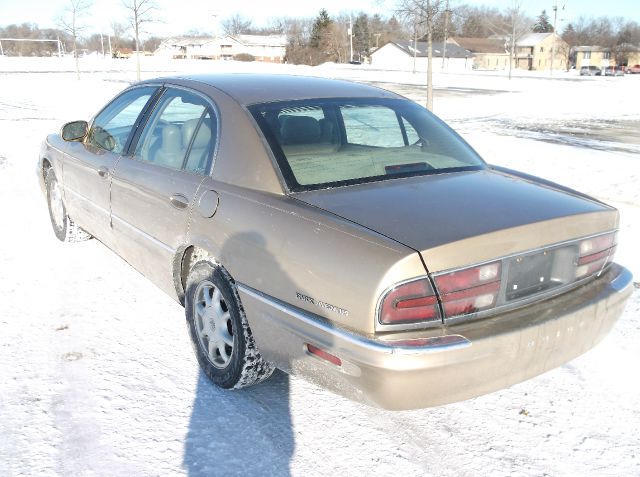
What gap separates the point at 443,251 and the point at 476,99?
2509 cm

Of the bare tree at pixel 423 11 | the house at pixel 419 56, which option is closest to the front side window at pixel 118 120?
the bare tree at pixel 423 11

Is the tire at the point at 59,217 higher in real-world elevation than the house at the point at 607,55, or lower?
lower

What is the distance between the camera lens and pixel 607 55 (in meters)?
96.9

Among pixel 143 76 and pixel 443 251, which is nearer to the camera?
pixel 443 251

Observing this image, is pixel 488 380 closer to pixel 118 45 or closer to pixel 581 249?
pixel 581 249

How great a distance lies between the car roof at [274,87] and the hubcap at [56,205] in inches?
76.3

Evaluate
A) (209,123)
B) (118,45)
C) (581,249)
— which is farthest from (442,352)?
(118,45)

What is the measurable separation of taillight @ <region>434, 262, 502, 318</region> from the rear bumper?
69 millimetres

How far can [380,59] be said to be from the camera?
92375mm

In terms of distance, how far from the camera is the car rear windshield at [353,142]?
2951 mm

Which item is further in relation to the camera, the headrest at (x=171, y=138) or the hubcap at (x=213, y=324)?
the headrest at (x=171, y=138)

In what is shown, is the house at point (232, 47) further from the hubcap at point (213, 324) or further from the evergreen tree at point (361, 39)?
the hubcap at point (213, 324)

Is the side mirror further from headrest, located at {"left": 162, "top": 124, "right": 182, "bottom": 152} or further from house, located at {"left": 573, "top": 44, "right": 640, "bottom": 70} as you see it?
house, located at {"left": 573, "top": 44, "right": 640, "bottom": 70}

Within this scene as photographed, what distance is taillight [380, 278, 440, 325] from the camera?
2.22m
